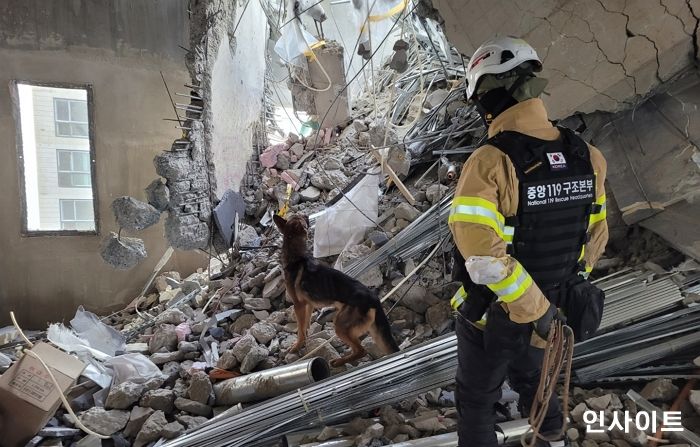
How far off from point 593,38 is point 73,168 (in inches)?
206

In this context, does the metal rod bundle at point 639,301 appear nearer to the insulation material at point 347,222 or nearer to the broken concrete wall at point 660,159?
the broken concrete wall at point 660,159

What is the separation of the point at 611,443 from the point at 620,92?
1921mm

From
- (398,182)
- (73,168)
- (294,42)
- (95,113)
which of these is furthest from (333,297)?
(73,168)

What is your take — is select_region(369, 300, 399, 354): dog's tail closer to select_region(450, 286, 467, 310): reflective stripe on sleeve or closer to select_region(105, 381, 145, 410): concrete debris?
select_region(450, 286, 467, 310): reflective stripe on sleeve

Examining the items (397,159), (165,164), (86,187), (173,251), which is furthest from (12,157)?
(397,159)

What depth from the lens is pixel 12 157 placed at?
4730 millimetres

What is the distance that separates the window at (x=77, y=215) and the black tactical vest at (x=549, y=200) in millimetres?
5021

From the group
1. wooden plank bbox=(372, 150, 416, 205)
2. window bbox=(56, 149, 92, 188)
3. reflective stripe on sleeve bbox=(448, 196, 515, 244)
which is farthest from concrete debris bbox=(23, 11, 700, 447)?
window bbox=(56, 149, 92, 188)

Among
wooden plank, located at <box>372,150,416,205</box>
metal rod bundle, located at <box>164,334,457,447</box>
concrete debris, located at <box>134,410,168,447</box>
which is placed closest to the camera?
metal rod bundle, located at <box>164,334,457,447</box>

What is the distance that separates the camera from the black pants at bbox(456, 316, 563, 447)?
1708 mm

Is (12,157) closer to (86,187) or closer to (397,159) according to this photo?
(86,187)

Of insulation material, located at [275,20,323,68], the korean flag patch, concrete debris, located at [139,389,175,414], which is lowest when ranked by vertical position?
concrete debris, located at [139,389,175,414]

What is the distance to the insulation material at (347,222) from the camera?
3.68 m

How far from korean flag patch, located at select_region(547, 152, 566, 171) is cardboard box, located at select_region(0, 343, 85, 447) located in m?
2.69
